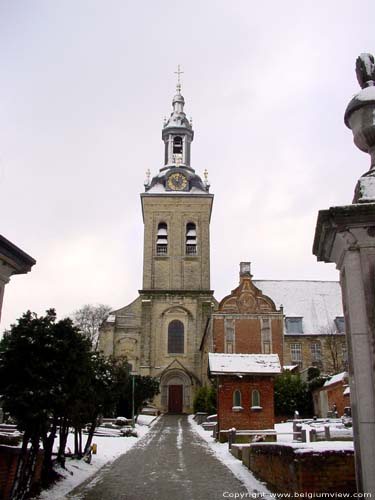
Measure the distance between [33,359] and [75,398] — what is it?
164 centimetres

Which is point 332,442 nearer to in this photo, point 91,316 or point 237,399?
point 237,399

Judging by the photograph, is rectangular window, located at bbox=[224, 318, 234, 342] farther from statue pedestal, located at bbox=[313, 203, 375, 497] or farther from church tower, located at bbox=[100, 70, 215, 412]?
statue pedestal, located at bbox=[313, 203, 375, 497]

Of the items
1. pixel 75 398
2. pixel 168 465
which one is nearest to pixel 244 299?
pixel 168 465

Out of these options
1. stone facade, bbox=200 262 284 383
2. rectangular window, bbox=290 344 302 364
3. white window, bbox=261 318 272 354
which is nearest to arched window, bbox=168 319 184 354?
stone facade, bbox=200 262 284 383

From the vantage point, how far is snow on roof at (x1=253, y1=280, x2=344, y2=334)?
5309cm

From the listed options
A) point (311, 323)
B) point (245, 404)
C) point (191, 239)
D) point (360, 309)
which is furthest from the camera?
point (191, 239)

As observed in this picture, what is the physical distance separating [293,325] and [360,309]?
48599 mm

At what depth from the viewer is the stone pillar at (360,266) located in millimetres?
5266

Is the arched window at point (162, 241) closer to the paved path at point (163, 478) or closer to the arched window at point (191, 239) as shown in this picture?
the arched window at point (191, 239)

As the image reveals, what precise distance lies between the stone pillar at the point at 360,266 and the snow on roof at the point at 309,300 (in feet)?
Answer: 157

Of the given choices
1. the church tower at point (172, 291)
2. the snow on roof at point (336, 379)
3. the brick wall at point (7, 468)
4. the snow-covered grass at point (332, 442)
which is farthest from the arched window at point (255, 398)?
the church tower at point (172, 291)

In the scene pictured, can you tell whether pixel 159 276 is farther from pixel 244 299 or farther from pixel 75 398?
pixel 75 398

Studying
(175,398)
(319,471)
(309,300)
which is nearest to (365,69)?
(319,471)

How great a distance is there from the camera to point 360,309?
18.1 ft
